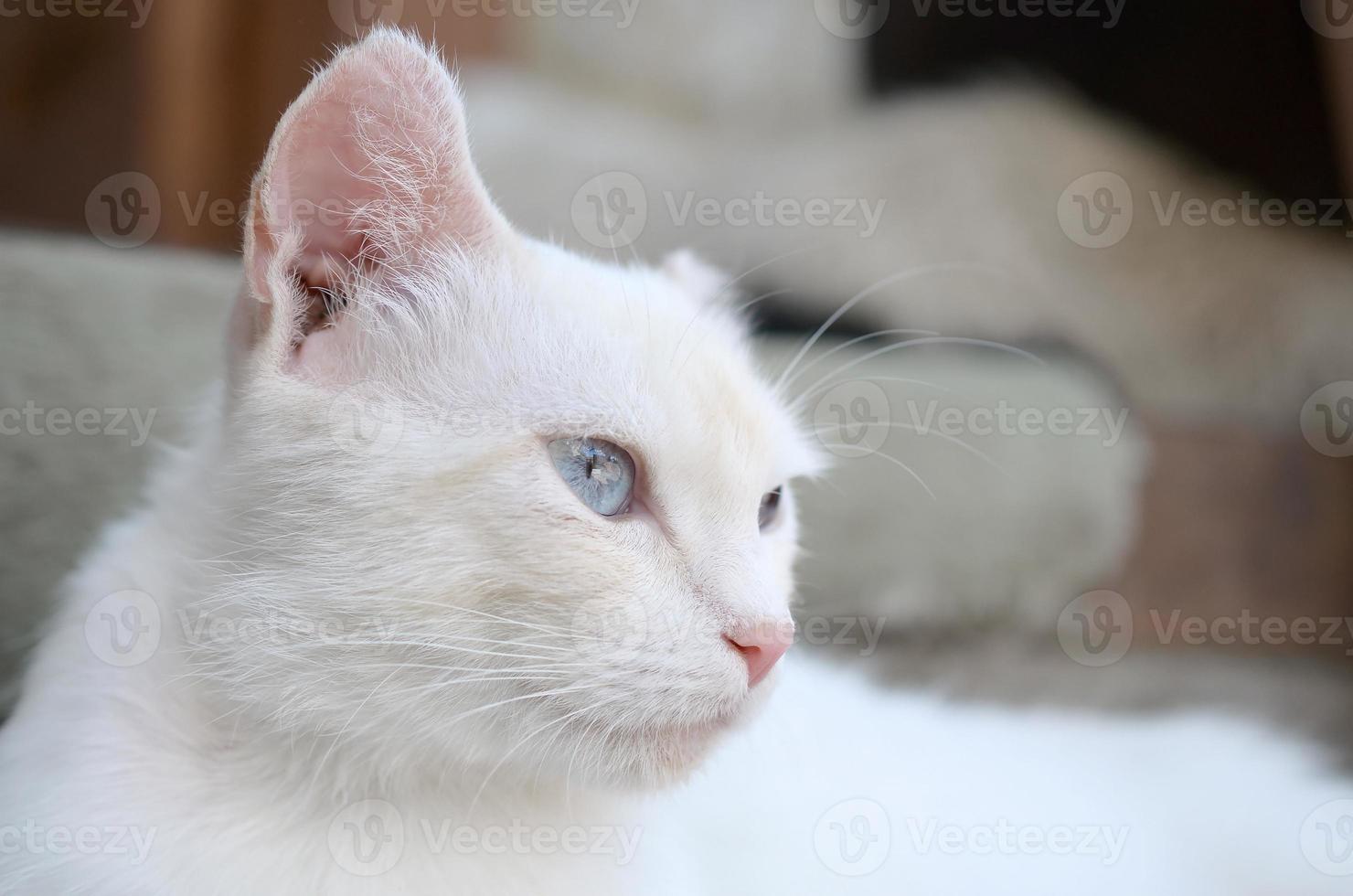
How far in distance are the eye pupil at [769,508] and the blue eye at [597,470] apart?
0.19m

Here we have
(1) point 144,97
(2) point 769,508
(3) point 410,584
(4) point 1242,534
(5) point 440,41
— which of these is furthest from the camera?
(4) point 1242,534

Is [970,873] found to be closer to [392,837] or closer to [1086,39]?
[392,837]

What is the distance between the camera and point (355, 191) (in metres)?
0.65

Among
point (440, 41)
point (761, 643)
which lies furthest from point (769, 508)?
point (440, 41)

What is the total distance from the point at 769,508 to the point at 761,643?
0.21 meters

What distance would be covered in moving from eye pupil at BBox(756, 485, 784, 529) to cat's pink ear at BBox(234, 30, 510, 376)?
0.31 m

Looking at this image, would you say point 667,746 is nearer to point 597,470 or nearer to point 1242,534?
point 597,470

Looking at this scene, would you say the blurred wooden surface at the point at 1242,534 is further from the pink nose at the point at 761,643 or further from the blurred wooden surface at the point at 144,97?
the blurred wooden surface at the point at 144,97

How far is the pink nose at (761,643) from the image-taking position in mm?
616

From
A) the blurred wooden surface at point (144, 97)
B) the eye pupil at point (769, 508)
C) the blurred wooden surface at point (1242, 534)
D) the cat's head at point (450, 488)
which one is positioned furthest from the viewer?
the blurred wooden surface at point (1242, 534)

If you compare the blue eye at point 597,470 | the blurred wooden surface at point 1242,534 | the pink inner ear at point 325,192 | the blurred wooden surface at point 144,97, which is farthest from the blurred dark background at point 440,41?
the blue eye at point 597,470

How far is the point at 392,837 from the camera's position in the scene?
66cm

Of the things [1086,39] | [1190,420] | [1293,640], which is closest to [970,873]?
[1293,640]

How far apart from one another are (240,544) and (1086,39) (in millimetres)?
1912
